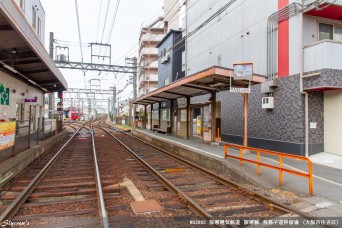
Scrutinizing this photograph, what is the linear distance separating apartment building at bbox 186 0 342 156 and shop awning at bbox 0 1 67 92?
34.5ft

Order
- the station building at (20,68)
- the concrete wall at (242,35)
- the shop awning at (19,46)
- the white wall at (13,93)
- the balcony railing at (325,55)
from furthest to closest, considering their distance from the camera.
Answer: the white wall at (13,93), the concrete wall at (242,35), the balcony railing at (325,55), the station building at (20,68), the shop awning at (19,46)

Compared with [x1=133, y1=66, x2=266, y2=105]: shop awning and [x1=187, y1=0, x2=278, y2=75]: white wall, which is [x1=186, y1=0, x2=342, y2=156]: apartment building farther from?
[x1=133, y1=66, x2=266, y2=105]: shop awning

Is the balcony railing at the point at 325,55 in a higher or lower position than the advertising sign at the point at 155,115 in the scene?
higher

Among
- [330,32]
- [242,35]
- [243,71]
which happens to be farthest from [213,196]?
[242,35]

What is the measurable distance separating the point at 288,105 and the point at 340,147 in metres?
2.62

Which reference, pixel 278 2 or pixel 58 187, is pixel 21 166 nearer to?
pixel 58 187

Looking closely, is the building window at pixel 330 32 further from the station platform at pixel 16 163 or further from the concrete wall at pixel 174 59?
the concrete wall at pixel 174 59

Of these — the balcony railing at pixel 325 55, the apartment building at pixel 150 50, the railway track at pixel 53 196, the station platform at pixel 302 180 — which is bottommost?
the railway track at pixel 53 196

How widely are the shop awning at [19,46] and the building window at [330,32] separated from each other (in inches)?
473

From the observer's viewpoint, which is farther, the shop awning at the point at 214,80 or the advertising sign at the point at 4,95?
the advertising sign at the point at 4,95

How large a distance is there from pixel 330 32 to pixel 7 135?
1400cm

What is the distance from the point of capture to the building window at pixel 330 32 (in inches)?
469

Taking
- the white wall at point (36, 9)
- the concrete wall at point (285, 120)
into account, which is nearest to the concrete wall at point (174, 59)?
the white wall at point (36, 9)

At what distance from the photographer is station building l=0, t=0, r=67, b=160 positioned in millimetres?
8680
